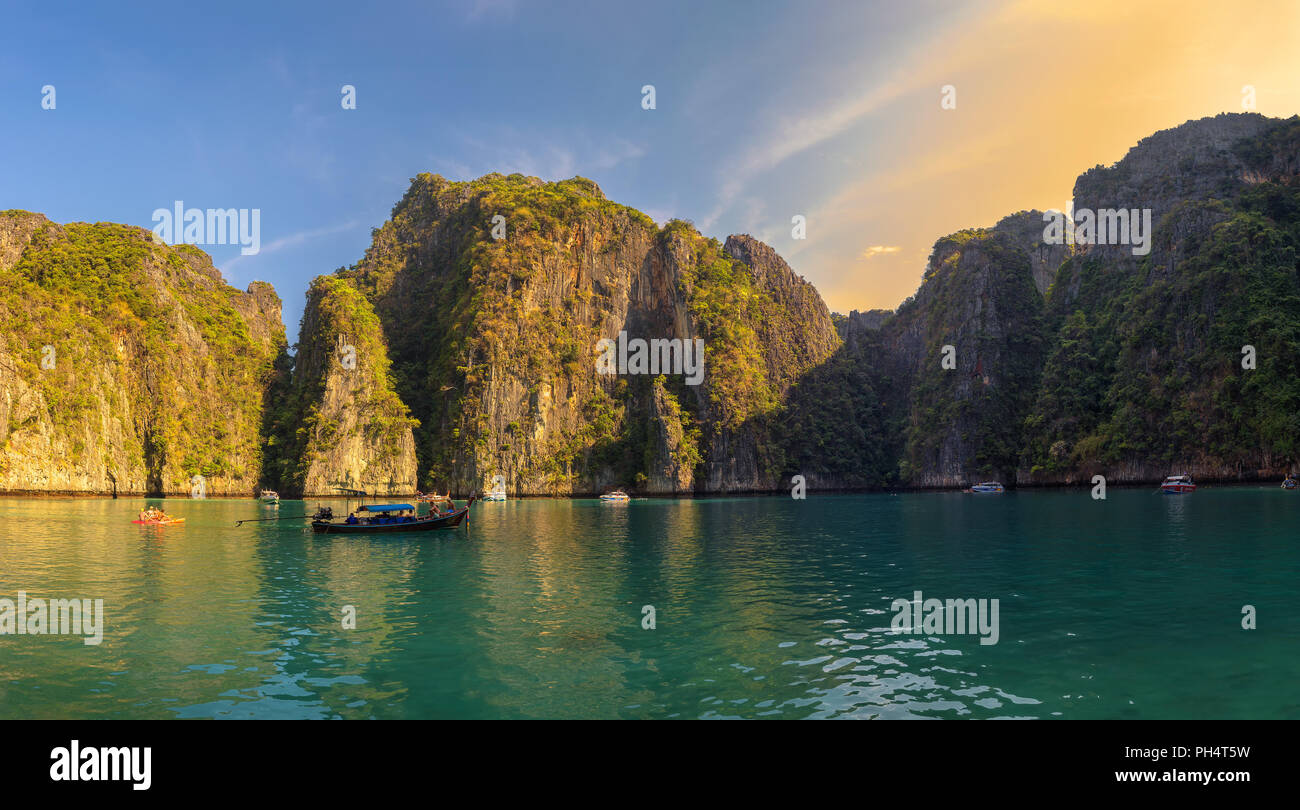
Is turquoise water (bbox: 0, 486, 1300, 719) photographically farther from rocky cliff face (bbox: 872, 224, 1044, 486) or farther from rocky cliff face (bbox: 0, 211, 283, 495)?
rocky cliff face (bbox: 872, 224, 1044, 486)

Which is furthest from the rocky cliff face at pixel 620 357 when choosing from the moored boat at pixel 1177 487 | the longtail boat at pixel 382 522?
the longtail boat at pixel 382 522

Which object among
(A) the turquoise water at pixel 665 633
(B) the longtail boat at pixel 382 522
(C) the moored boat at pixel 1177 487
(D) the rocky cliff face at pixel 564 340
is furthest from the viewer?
(D) the rocky cliff face at pixel 564 340

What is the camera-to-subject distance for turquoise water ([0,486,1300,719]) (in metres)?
12.8

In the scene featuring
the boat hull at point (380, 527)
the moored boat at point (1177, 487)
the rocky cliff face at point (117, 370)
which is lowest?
the moored boat at point (1177, 487)

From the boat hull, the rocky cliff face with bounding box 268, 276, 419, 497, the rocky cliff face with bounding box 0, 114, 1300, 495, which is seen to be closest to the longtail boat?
the boat hull

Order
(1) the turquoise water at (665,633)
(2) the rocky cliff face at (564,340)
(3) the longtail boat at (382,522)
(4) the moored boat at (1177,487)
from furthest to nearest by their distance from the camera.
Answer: (2) the rocky cliff face at (564,340) → (4) the moored boat at (1177,487) → (3) the longtail boat at (382,522) → (1) the turquoise water at (665,633)

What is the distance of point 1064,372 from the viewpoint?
141 meters

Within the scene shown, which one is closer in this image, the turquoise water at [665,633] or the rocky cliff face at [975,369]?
the turquoise water at [665,633]

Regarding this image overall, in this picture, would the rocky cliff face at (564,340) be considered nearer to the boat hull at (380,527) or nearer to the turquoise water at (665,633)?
the boat hull at (380,527)

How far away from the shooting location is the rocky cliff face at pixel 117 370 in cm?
10744

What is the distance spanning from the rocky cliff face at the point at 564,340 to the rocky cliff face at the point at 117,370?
107ft

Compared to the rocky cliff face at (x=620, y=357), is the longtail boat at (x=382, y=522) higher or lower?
lower

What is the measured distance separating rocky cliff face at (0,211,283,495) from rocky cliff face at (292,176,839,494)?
32.7 m
